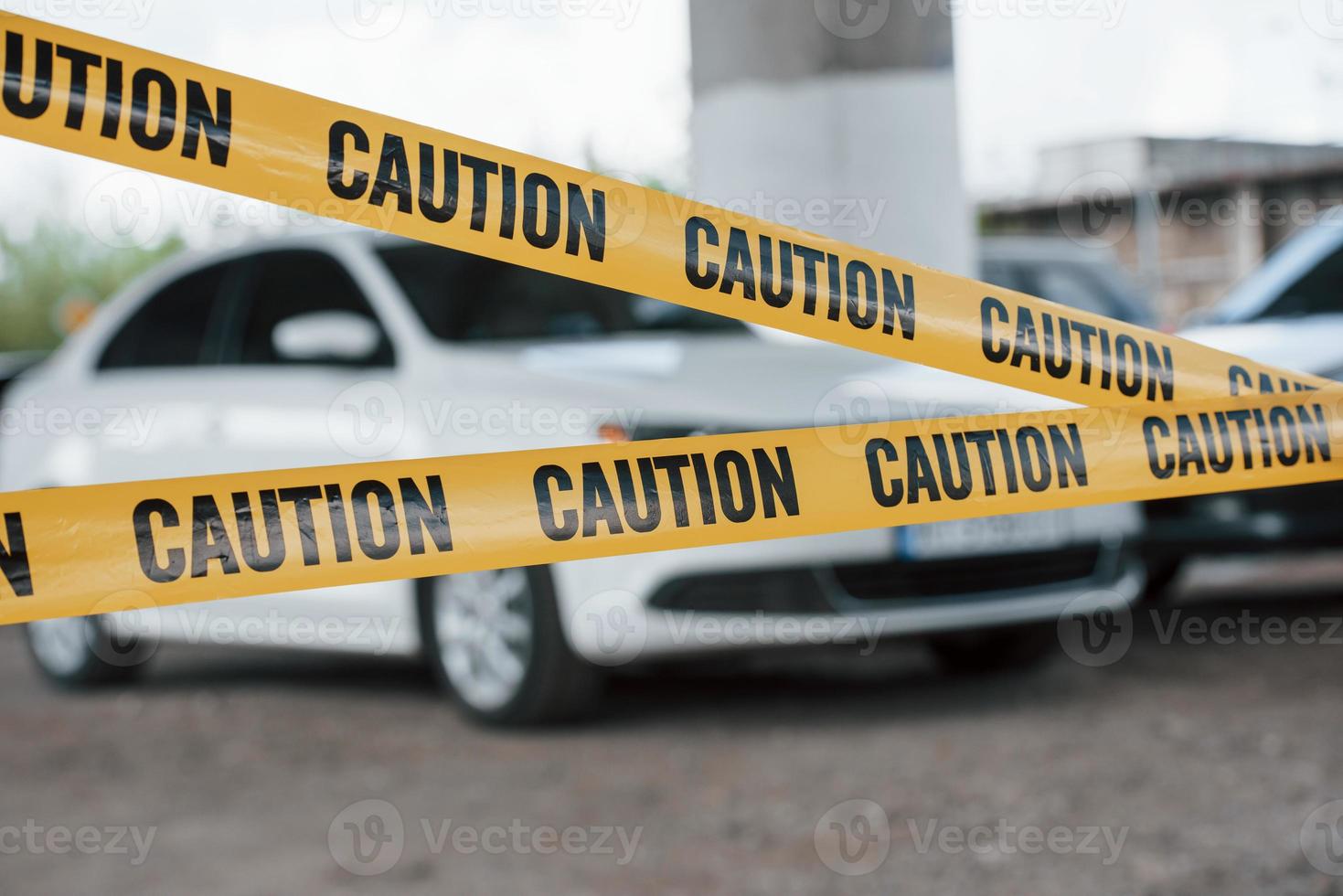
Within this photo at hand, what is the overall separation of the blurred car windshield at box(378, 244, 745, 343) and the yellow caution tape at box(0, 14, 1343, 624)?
3.35m

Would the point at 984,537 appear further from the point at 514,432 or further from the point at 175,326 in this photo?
the point at 175,326

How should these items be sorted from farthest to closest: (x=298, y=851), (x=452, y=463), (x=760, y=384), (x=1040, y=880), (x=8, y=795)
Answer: (x=760, y=384)
(x=8, y=795)
(x=298, y=851)
(x=1040, y=880)
(x=452, y=463)

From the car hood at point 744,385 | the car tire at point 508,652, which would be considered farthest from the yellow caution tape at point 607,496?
the car tire at point 508,652

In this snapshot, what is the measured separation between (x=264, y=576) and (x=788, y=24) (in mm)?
4363

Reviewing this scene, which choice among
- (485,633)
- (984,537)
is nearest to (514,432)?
(485,633)

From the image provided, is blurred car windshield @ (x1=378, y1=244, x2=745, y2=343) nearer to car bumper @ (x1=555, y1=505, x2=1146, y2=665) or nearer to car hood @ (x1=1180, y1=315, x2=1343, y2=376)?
car bumper @ (x1=555, y1=505, x2=1146, y2=665)

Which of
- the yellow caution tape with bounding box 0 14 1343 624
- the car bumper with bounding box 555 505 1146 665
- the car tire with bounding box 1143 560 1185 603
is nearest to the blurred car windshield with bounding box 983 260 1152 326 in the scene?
the car tire with bounding box 1143 560 1185 603

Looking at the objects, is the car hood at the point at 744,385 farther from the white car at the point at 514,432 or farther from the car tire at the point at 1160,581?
the car tire at the point at 1160,581

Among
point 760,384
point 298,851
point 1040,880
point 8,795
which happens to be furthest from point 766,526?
point 8,795

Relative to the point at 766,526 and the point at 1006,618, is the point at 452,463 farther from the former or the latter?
the point at 1006,618

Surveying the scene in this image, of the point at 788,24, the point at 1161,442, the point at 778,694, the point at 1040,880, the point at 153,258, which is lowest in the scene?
the point at 1040,880

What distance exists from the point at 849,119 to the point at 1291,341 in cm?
172

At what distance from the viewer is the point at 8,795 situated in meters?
4.30

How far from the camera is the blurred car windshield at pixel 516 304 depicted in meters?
5.25
